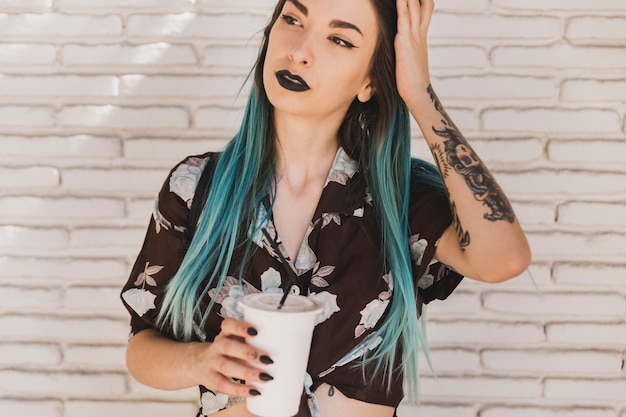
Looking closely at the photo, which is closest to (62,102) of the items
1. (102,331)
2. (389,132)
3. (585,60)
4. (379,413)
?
(102,331)

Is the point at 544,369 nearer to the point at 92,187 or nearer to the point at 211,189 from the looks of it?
the point at 211,189

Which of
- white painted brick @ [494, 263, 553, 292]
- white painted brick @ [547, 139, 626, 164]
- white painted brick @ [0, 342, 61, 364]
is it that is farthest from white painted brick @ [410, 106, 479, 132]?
white painted brick @ [0, 342, 61, 364]

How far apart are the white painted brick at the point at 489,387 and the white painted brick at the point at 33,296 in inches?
48.9

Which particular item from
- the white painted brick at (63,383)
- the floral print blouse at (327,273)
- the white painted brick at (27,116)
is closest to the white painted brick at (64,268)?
the white painted brick at (63,383)

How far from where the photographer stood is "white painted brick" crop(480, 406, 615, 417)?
89.0 inches

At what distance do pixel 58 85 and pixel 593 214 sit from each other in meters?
1.72

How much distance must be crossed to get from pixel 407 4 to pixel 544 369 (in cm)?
131

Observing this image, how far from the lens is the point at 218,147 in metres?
2.19

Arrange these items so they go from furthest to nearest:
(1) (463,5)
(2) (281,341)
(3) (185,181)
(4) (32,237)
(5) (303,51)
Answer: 1. (4) (32,237)
2. (1) (463,5)
3. (3) (185,181)
4. (5) (303,51)
5. (2) (281,341)

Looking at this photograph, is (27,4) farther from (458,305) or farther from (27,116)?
(458,305)

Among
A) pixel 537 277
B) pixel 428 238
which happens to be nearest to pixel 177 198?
pixel 428 238

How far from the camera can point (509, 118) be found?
85.4 inches

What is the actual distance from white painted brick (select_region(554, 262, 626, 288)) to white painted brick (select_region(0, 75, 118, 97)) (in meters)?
1.51

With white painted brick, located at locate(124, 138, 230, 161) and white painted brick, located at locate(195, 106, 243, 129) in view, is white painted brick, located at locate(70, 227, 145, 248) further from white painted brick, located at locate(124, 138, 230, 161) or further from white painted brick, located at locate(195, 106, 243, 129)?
white painted brick, located at locate(195, 106, 243, 129)
